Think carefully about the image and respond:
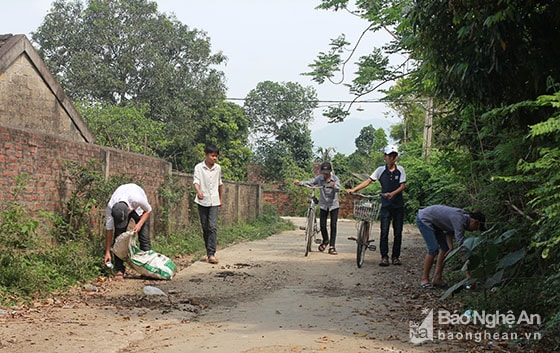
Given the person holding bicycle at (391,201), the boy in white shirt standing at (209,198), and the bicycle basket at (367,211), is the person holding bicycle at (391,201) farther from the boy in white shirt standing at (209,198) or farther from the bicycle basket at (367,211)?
the boy in white shirt standing at (209,198)

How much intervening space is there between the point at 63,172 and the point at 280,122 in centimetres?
4323

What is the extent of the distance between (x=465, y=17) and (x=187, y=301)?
14.2 ft

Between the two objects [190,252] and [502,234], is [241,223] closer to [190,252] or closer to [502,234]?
[190,252]

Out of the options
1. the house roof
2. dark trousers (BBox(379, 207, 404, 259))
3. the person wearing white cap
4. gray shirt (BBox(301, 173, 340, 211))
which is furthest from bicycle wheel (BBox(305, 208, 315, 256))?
the house roof

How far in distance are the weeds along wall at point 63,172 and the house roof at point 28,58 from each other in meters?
2.69

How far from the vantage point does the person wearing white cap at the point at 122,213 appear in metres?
8.41

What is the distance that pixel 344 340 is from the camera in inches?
203

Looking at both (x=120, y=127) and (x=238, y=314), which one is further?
(x=120, y=127)

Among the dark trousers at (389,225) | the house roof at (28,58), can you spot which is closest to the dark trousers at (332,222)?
the dark trousers at (389,225)

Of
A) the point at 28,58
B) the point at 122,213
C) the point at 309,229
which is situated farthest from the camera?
the point at 28,58

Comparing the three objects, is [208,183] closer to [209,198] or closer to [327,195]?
[209,198]

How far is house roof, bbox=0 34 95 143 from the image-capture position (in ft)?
38.2

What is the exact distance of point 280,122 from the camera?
51.6 meters

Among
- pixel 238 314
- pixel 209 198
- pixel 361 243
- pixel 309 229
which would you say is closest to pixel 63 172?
pixel 209 198
